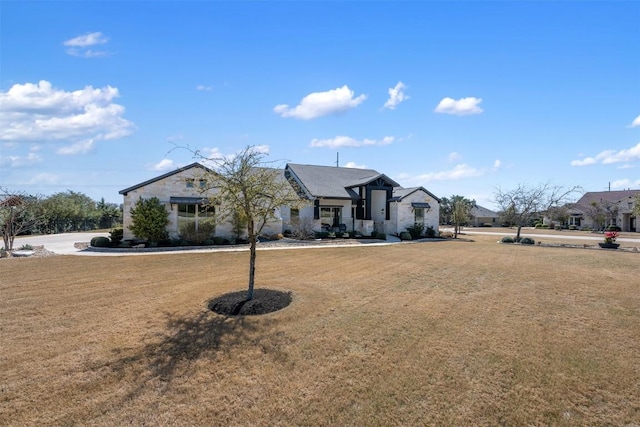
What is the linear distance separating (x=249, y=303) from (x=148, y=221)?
14.9m

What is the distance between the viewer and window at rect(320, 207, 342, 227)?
29.7 m

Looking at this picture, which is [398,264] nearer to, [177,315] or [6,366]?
[177,315]

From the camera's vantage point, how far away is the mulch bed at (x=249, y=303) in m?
7.80

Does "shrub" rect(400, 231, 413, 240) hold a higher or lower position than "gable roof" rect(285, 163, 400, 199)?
lower

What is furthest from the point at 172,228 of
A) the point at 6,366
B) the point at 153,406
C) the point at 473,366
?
the point at 473,366

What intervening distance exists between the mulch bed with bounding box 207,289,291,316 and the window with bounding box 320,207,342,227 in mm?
20541

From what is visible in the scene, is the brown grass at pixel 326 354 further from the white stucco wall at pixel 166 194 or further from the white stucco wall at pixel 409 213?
the white stucco wall at pixel 409 213

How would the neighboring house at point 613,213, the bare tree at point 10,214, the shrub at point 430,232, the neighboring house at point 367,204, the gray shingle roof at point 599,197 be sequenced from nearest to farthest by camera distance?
the bare tree at point 10,214 → the neighboring house at point 367,204 → the shrub at point 430,232 → the neighboring house at point 613,213 → the gray shingle roof at point 599,197

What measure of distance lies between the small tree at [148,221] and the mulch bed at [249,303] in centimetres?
1349

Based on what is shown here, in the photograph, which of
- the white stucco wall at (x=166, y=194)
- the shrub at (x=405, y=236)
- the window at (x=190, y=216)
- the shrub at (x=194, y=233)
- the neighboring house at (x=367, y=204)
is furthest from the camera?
the neighboring house at (x=367, y=204)

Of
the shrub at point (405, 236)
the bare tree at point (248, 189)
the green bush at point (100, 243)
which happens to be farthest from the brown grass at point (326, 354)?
the shrub at point (405, 236)

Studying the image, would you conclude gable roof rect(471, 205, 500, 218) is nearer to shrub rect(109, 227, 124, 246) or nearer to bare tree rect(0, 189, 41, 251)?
shrub rect(109, 227, 124, 246)

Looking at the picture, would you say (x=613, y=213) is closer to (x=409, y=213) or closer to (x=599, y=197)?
(x=599, y=197)

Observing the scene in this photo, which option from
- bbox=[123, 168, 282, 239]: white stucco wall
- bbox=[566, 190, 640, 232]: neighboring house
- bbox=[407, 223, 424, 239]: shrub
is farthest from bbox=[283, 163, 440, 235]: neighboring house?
bbox=[566, 190, 640, 232]: neighboring house
